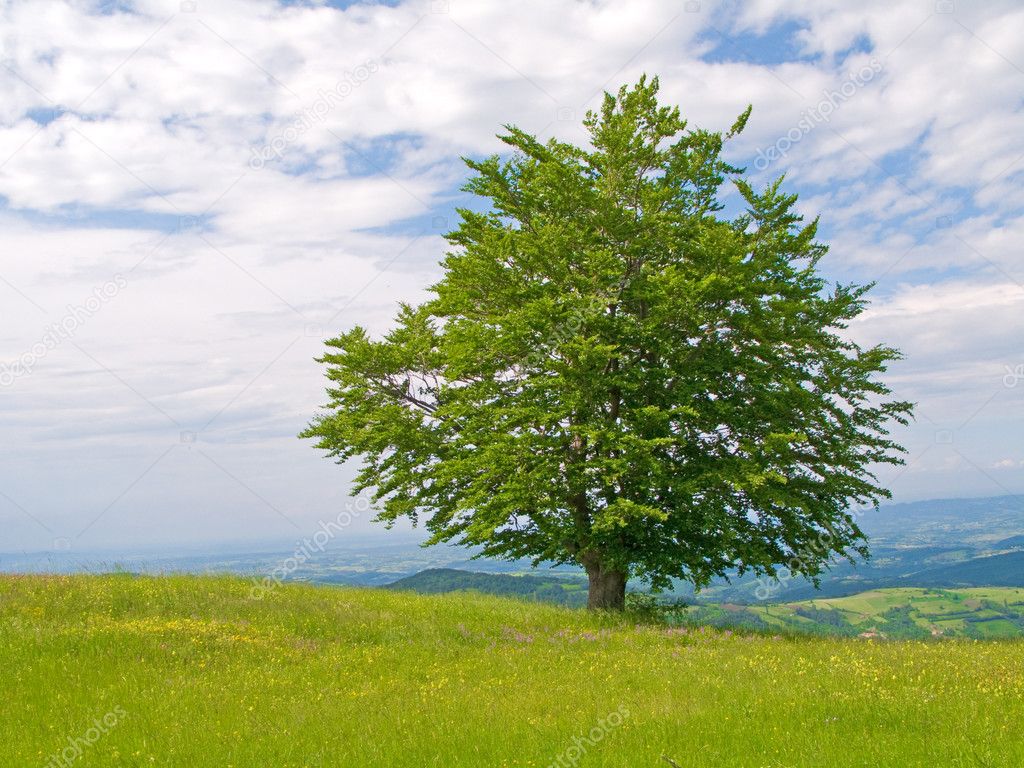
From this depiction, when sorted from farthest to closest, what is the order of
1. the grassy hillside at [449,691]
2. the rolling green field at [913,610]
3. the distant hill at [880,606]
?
1. the rolling green field at [913,610]
2. the distant hill at [880,606]
3. the grassy hillside at [449,691]

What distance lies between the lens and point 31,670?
1261 cm

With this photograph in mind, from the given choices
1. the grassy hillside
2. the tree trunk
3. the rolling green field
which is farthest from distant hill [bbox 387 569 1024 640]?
the grassy hillside

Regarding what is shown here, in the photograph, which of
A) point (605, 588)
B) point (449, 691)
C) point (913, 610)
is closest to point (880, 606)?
point (913, 610)

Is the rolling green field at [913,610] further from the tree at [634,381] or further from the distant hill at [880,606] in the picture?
the tree at [634,381]

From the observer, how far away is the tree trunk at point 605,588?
22.9 meters

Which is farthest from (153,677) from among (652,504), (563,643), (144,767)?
(652,504)

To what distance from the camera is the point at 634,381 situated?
69.3 feet

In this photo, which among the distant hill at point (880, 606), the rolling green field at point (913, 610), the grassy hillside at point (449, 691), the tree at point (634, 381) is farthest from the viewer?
the rolling green field at point (913, 610)

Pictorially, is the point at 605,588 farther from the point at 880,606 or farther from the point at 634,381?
the point at 880,606

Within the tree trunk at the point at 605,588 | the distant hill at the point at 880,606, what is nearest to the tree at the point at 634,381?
the tree trunk at the point at 605,588

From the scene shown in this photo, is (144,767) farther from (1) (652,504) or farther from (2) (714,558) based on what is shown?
(2) (714,558)

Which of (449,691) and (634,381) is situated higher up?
(634,381)

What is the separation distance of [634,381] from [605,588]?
22.7 feet

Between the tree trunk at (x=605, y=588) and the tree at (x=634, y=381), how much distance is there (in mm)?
74
